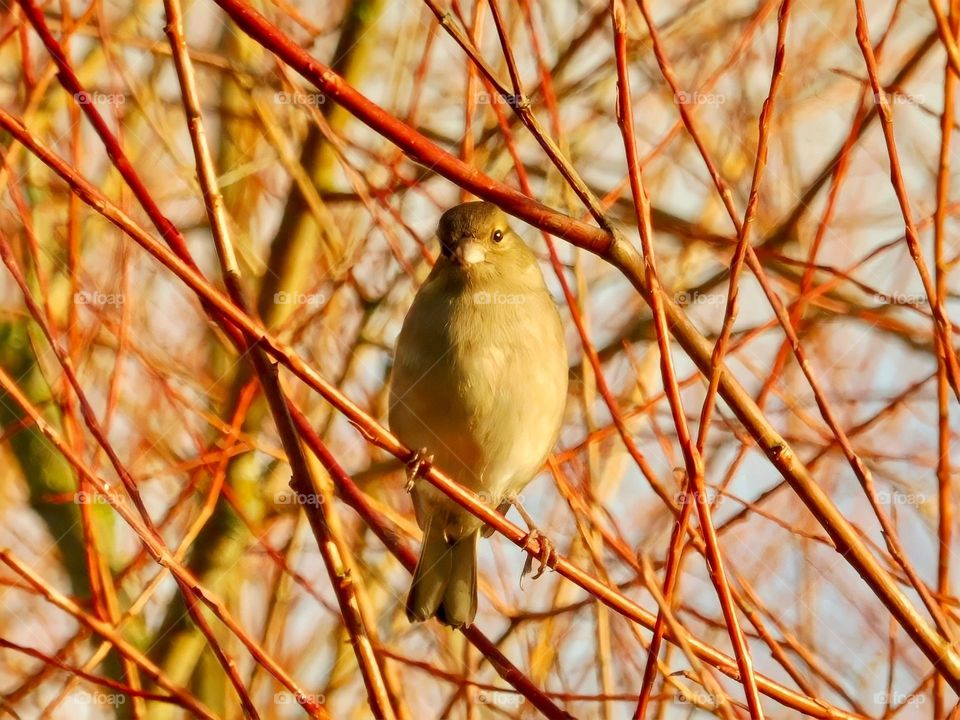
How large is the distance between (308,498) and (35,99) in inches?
56.9

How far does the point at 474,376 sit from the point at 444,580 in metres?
0.62

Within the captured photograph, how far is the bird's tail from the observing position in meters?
3.18

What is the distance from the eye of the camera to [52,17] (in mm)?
4359

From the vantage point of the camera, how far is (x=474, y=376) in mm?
3113

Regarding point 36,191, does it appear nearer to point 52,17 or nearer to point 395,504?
point 52,17

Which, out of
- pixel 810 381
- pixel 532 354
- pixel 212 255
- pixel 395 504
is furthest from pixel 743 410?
pixel 212 255
